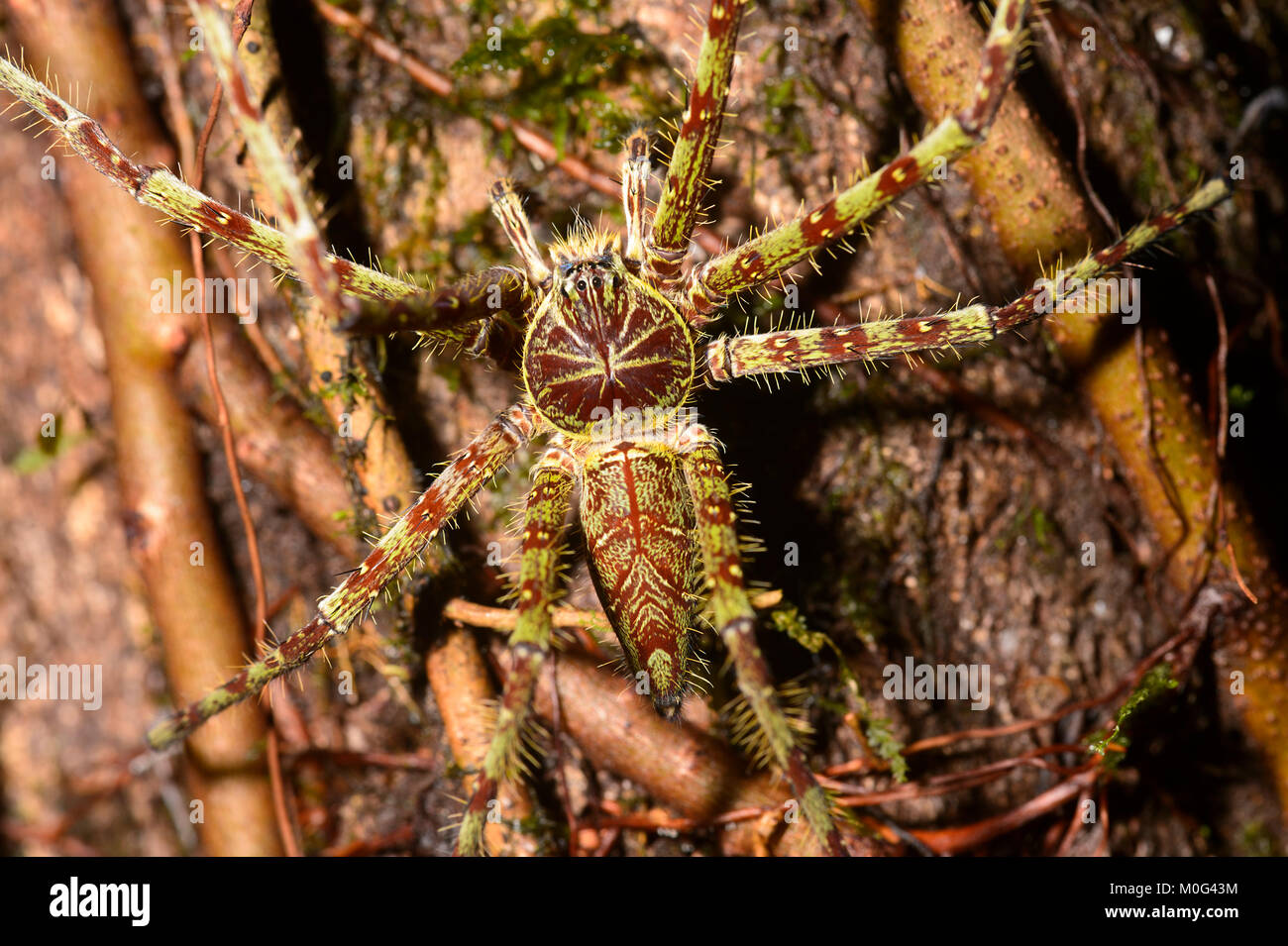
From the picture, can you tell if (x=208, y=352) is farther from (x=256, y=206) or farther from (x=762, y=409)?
(x=762, y=409)

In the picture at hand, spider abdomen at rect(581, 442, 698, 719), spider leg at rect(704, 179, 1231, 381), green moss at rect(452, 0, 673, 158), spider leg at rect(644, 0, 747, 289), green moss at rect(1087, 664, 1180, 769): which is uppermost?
green moss at rect(452, 0, 673, 158)

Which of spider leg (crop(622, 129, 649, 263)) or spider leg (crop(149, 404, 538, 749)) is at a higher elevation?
spider leg (crop(622, 129, 649, 263))

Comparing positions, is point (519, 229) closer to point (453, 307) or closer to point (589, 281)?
point (589, 281)

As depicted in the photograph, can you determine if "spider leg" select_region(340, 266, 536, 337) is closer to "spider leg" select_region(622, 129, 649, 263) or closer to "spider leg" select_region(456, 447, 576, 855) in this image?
"spider leg" select_region(622, 129, 649, 263)

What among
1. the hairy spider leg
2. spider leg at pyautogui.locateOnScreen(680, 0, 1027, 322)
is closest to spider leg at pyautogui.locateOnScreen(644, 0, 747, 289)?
spider leg at pyautogui.locateOnScreen(680, 0, 1027, 322)

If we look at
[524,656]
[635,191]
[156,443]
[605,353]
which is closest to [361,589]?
[524,656]
